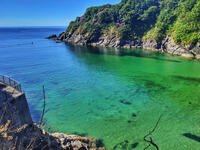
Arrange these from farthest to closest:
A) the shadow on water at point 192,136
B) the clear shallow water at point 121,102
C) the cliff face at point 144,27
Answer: the cliff face at point 144,27 → the clear shallow water at point 121,102 → the shadow on water at point 192,136

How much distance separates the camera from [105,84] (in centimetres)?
3109

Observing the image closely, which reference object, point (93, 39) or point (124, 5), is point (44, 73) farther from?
point (124, 5)

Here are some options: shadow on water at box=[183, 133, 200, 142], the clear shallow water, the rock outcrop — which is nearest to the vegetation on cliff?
the clear shallow water

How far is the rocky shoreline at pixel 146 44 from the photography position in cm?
5269

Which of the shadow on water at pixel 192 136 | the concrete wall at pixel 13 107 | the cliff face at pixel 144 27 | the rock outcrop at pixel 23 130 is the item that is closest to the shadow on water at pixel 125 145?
the rock outcrop at pixel 23 130

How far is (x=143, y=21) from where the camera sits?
88.1 metres

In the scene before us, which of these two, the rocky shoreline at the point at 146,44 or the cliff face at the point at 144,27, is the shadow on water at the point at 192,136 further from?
the cliff face at the point at 144,27

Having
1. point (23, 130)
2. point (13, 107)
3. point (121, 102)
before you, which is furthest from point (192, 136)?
point (13, 107)

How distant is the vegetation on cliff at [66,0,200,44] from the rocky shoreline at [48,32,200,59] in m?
1.94

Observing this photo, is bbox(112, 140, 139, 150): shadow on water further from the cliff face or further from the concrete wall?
the cliff face

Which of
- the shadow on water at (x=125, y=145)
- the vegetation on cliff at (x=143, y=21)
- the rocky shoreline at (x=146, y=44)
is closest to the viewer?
the shadow on water at (x=125, y=145)

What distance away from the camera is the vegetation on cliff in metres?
56.0

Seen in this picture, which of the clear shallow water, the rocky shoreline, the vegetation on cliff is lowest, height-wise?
the clear shallow water

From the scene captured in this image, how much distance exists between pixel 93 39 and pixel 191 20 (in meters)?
54.0
